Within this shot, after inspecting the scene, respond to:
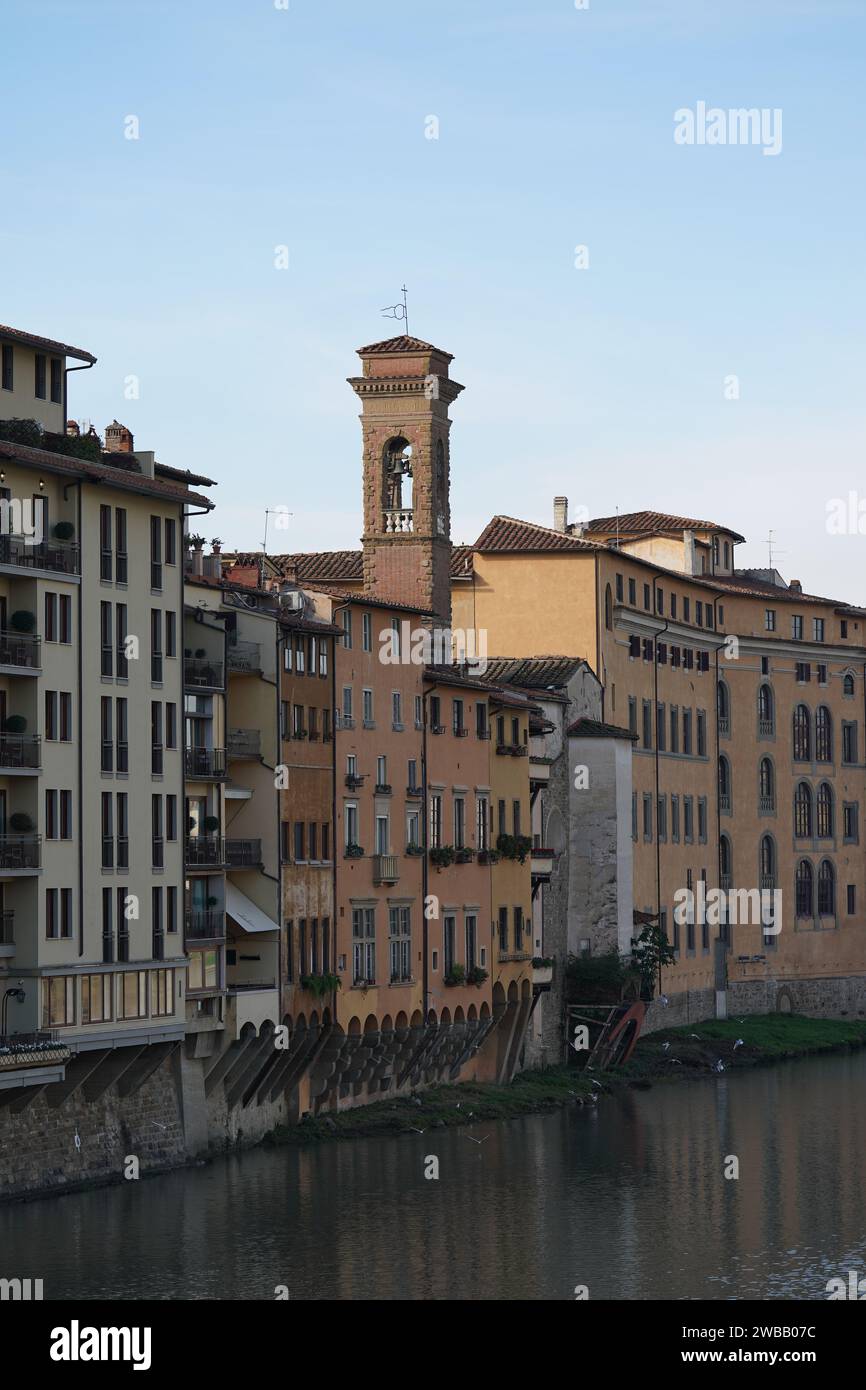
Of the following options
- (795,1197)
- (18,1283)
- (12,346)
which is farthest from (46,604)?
(795,1197)

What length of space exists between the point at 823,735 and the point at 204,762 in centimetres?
6524

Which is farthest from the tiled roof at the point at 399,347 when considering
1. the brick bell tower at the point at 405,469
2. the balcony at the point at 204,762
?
the balcony at the point at 204,762

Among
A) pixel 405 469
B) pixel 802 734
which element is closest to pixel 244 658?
pixel 405 469

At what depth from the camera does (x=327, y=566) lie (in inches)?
4021

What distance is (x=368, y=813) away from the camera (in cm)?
7612

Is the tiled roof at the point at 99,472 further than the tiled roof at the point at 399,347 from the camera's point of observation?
No

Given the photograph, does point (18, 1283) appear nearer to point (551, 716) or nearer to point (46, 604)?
point (46, 604)

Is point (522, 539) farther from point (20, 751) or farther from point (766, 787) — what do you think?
point (20, 751)

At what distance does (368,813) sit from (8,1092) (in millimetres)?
20288

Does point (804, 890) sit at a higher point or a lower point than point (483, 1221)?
higher

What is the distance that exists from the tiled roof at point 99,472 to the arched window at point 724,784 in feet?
184

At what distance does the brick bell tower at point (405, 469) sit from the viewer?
91.8 meters

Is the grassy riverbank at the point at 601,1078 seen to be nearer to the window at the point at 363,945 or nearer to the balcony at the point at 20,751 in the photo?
the window at the point at 363,945

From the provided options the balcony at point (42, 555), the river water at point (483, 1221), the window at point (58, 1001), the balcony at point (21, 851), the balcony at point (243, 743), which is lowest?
the river water at point (483, 1221)
